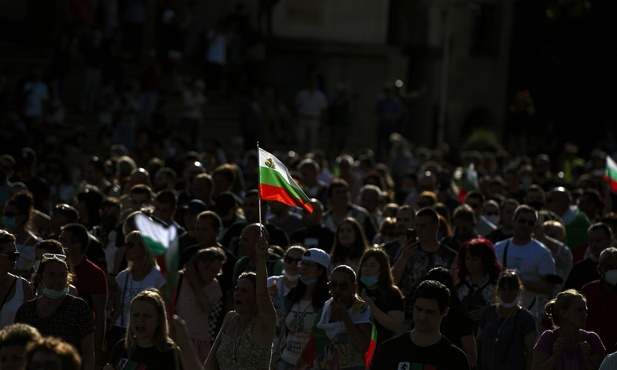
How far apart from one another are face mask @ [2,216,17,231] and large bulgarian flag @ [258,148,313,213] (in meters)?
3.02

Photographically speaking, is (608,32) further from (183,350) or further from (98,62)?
(183,350)

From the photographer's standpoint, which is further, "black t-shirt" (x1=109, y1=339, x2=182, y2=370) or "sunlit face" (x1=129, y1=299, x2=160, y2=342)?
"sunlit face" (x1=129, y1=299, x2=160, y2=342)

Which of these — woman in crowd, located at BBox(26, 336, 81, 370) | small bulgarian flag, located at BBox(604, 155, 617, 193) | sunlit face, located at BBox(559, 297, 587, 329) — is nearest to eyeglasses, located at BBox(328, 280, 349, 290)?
sunlit face, located at BBox(559, 297, 587, 329)

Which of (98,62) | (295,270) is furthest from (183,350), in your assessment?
(98,62)

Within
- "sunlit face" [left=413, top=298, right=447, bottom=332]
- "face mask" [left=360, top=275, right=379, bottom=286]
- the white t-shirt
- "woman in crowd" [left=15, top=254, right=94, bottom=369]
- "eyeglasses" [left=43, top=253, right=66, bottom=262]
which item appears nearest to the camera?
"sunlit face" [left=413, top=298, right=447, bottom=332]

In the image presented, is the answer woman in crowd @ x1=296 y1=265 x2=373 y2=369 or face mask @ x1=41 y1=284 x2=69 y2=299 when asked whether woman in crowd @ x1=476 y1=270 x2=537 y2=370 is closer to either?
woman in crowd @ x1=296 y1=265 x2=373 y2=369

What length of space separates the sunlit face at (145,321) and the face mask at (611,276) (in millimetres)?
4350

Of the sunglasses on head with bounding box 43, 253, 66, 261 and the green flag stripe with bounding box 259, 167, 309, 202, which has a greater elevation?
the green flag stripe with bounding box 259, 167, 309, 202

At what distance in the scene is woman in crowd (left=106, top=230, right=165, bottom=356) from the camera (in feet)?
37.9

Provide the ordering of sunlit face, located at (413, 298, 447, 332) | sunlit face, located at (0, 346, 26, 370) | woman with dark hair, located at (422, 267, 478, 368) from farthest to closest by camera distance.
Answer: woman with dark hair, located at (422, 267, 478, 368) → sunlit face, located at (413, 298, 447, 332) → sunlit face, located at (0, 346, 26, 370)

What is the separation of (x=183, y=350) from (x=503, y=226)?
793cm

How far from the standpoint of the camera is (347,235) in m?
13.2

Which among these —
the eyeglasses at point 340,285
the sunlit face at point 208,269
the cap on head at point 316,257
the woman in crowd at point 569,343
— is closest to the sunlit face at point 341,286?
the eyeglasses at point 340,285

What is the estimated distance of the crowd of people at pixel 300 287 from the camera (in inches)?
352
